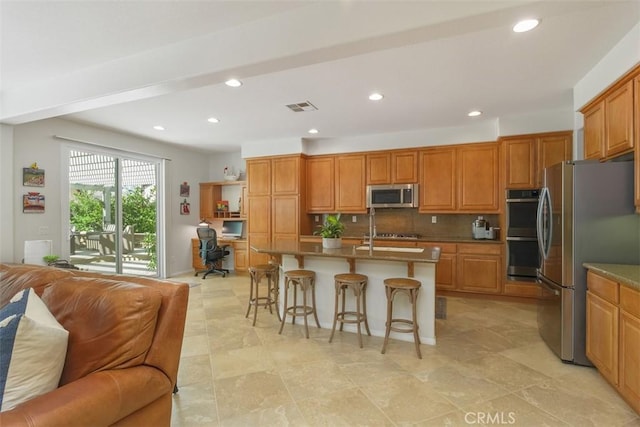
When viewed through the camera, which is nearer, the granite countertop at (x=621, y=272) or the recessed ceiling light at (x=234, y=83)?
the granite countertop at (x=621, y=272)

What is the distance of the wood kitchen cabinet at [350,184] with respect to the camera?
5.50 metres

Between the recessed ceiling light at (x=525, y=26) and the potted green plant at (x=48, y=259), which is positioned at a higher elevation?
the recessed ceiling light at (x=525, y=26)

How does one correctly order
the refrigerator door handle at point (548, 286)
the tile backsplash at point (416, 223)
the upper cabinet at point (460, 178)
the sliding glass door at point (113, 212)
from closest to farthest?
the refrigerator door handle at point (548, 286) < the sliding glass door at point (113, 212) < the upper cabinet at point (460, 178) < the tile backsplash at point (416, 223)

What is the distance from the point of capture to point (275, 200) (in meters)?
5.80

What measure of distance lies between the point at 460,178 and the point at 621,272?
2.91 meters

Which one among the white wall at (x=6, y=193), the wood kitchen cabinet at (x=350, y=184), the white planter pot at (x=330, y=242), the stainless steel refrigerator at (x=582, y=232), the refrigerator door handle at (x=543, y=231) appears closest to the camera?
the stainless steel refrigerator at (x=582, y=232)

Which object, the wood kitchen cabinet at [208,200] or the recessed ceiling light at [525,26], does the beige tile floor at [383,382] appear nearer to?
the recessed ceiling light at [525,26]

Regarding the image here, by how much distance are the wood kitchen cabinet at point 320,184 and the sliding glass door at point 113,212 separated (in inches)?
117

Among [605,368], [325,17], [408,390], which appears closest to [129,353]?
[408,390]

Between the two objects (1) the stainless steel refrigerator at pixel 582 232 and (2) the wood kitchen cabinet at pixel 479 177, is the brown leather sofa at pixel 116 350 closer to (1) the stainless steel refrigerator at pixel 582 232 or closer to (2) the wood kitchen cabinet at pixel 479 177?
(1) the stainless steel refrigerator at pixel 582 232

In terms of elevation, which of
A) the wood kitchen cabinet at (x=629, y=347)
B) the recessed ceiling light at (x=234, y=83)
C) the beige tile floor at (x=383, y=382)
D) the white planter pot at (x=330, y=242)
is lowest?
the beige tile floor at (x=383, y=382)

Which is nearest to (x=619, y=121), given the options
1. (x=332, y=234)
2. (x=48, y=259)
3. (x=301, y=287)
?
(x=332, y=234)

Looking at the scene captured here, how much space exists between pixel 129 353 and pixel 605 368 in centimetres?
309

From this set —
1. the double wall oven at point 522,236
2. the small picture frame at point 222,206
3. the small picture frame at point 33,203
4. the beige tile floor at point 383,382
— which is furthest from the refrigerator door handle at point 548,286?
the small picture frame at point 33,203
